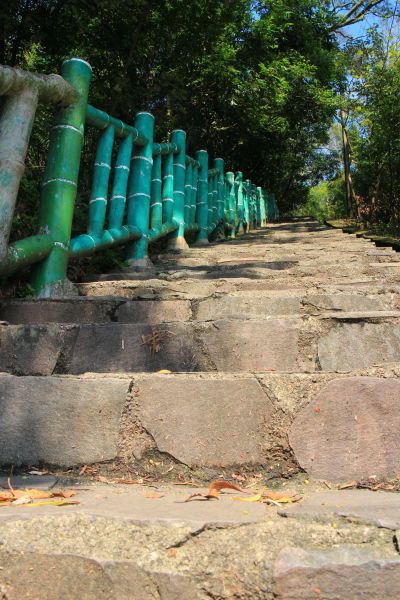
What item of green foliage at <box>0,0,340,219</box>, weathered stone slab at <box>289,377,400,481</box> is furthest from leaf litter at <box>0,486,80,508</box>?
green foliage at <box>0,0,340,219</box>

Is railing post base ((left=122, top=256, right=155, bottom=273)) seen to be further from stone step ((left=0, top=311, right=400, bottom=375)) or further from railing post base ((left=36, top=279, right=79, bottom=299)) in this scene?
stone step ((left=0, top=311, right=400, bottom=375))

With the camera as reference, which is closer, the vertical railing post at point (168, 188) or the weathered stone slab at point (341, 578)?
the weathered stone slab at point (341, 578)

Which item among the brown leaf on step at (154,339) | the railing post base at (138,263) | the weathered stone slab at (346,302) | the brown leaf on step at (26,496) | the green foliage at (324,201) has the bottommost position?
the brown leaf on step at (26,496)

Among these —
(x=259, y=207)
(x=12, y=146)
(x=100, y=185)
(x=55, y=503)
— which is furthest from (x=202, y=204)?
(x=259, y=207)

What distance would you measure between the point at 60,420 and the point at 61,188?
4.93 feet

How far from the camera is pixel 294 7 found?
13047 mm

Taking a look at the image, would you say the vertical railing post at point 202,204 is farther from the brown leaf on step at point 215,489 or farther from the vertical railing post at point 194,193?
the brown leaf on step at point 215,489

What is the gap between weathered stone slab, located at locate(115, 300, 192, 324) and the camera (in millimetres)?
2404

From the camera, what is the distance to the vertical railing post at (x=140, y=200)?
3895 mm

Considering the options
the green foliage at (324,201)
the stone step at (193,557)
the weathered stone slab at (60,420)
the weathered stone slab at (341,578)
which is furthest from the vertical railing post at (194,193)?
the green foliage at (324,201)

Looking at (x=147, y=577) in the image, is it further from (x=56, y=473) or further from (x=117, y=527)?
(x=56, y=473)

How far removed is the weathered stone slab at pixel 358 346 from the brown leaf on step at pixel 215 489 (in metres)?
0.68

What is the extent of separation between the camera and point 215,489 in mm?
1270

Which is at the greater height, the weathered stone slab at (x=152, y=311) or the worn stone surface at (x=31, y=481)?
the weathered stone slab at (x=152, y=311)
